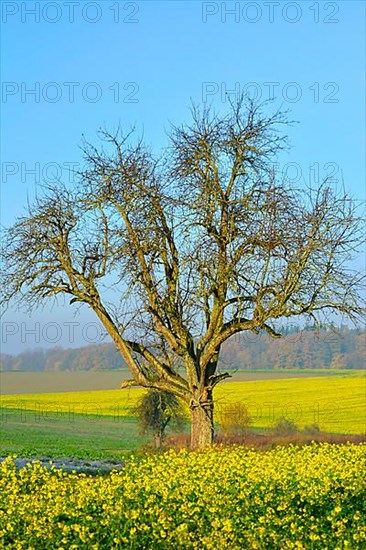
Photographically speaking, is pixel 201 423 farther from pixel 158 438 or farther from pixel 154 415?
pixel 154 415

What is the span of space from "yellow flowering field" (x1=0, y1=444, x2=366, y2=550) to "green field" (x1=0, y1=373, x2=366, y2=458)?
1893 centimetres

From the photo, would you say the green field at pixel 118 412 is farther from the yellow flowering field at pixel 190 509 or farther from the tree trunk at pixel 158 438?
the yellow flowering field at pixel 190 509

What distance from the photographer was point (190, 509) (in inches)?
385

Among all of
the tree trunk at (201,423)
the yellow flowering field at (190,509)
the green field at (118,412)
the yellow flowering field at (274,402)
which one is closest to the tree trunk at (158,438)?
the green field at (118,412)

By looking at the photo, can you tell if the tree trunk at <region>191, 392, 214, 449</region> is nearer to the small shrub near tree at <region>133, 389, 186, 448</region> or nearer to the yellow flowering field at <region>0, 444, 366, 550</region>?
the yellow flowering field at <region>0, 444, 366, 550</region>

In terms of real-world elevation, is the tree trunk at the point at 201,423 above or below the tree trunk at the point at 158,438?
above

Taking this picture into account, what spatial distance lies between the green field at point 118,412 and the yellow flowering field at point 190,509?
18.9m

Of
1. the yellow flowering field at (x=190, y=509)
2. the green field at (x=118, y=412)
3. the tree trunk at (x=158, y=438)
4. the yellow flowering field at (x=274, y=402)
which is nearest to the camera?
the yellow flowering field at (x=190, y=509)

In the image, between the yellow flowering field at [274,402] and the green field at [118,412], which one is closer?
the green field at [118,412]

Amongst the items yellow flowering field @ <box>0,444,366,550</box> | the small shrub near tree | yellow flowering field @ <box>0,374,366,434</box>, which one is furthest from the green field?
yellow flowering field @ <box>0,444,366,550</box>

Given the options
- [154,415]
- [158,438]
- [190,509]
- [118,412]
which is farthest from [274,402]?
[190,509]

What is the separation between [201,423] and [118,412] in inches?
1560

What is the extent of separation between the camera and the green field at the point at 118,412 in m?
40.8

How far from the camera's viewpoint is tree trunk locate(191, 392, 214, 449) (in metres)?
20.7
